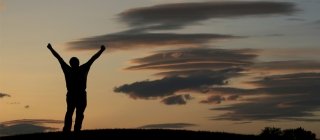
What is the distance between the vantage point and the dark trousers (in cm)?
2511

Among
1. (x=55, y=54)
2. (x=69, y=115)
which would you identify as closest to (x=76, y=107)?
(x=69, y=115)

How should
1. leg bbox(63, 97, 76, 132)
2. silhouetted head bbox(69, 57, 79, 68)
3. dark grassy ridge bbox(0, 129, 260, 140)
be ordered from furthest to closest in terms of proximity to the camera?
dark grassy ridge bbox(0, 129, 260, 140), leg bbox(63, 97, 76, 132), silhouetted head bbox(69, 57, 79, 68)

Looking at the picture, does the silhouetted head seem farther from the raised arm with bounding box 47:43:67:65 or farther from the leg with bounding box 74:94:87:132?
the leg with bounding box 74:94:87:132

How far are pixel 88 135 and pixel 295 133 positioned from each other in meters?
29.6

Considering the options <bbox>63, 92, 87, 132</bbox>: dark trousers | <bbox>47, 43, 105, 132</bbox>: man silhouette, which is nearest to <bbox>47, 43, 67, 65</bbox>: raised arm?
<bbox>47, 43, 105, 132</bbox>: man silhouette

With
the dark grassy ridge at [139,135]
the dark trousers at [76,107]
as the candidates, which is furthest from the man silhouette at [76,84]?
the dark grassy ridge at [139,135]

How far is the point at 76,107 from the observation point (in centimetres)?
2528

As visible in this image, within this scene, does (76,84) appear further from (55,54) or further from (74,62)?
(55,54)

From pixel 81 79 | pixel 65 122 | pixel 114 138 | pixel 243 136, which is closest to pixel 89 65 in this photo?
pixel 81 79

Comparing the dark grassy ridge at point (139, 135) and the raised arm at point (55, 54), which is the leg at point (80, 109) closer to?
the raised arm at point (55, 54)

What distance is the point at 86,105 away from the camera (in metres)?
25.5

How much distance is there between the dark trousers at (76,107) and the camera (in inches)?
989

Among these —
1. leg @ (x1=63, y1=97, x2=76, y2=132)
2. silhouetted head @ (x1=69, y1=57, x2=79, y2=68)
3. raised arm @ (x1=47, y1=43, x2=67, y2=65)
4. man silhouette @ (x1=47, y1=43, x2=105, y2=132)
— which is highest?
raised arm @ (x1=47, y1=43, x2=67, y2=65)

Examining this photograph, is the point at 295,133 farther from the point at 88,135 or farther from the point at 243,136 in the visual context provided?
the point at 88,135
